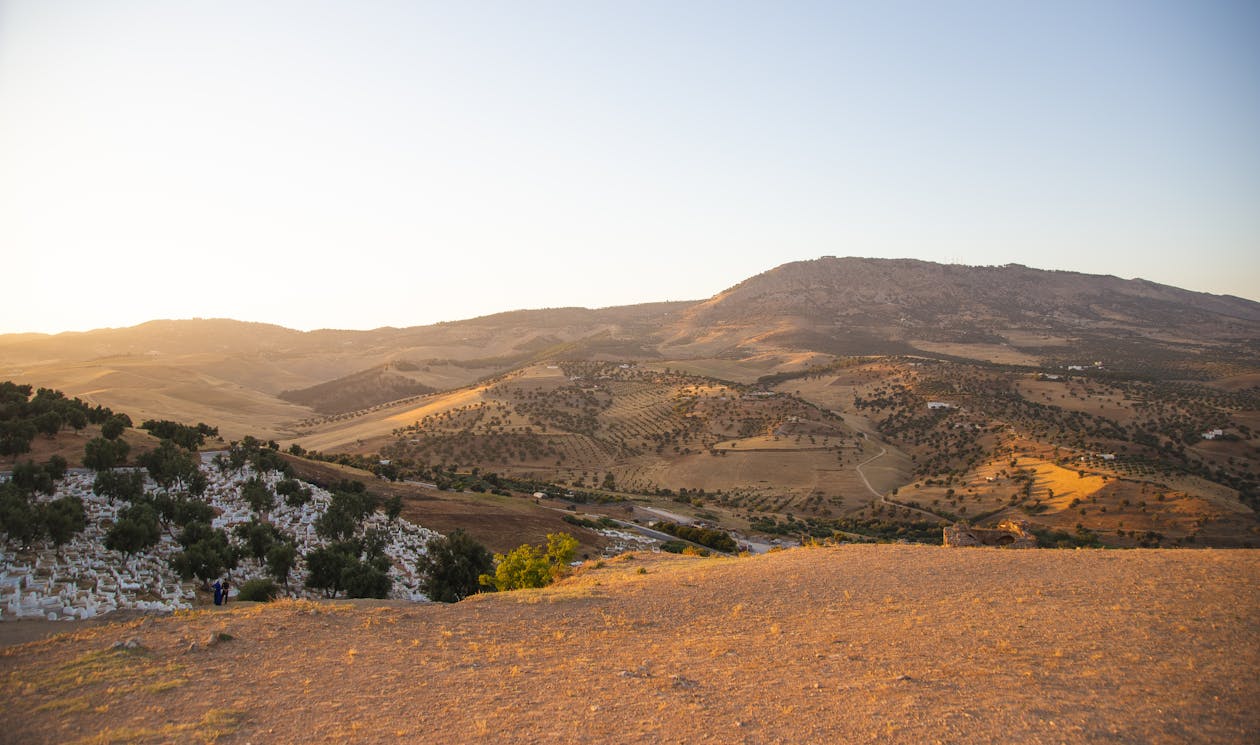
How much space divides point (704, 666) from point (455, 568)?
15.2 meters

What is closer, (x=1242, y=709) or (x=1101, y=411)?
(x=1242, y=709)

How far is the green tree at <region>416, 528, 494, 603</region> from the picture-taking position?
2494cm

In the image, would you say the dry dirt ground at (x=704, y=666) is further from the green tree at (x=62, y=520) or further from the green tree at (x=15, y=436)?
the green tree at (x=15, y=436)

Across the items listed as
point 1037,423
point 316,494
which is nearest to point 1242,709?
point 316,494

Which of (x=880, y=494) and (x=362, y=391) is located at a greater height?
(x=362, y=391)

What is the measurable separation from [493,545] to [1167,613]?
30.7 meters

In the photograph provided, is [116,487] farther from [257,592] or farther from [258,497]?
[257,592]

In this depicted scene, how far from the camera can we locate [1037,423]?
8069 centimetres

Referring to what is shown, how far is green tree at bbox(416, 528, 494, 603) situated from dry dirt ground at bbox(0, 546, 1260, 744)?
631cm

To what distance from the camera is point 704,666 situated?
13133 mm

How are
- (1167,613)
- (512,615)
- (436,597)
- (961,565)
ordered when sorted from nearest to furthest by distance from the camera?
(1167,613), (512,615), (961,565), (436,597)

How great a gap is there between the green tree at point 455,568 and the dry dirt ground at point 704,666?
6313 millimetres

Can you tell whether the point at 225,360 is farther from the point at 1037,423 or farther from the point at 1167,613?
the point at 1167,613

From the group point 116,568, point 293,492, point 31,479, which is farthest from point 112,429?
point 116,568
